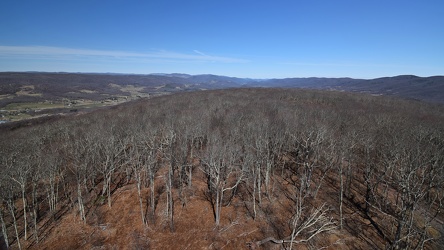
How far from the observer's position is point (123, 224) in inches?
1160

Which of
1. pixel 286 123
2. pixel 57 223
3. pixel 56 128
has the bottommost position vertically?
pixel 57 223

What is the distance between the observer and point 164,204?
33531mm

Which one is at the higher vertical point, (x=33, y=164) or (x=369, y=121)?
(x=369, y=121)

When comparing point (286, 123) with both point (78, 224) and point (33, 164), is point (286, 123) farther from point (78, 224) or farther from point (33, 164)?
point (33, 164)

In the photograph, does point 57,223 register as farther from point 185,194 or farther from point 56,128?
point 56,128

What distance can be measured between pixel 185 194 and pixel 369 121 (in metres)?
45.1

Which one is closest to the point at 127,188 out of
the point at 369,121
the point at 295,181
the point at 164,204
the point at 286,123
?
the point at 164,204

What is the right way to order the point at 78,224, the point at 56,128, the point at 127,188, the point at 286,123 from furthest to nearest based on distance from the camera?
1. the point at 56,128
2. the point at 286,123
3. the point at 127,188
4. the point at 78,224

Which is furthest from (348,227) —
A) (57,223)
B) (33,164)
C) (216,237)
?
(33,164)

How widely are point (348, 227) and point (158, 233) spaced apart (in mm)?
23102

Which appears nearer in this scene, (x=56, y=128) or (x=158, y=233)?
(x=158, y=233)

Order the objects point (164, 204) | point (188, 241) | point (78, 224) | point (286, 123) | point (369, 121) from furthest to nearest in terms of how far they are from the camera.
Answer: point (369, 121)
point (286, 123)
point (164, 204)
point (78, 224)
point (188, 241)

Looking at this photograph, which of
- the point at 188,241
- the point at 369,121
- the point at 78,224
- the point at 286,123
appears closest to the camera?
the point at 188,241

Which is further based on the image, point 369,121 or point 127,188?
point 369,121
